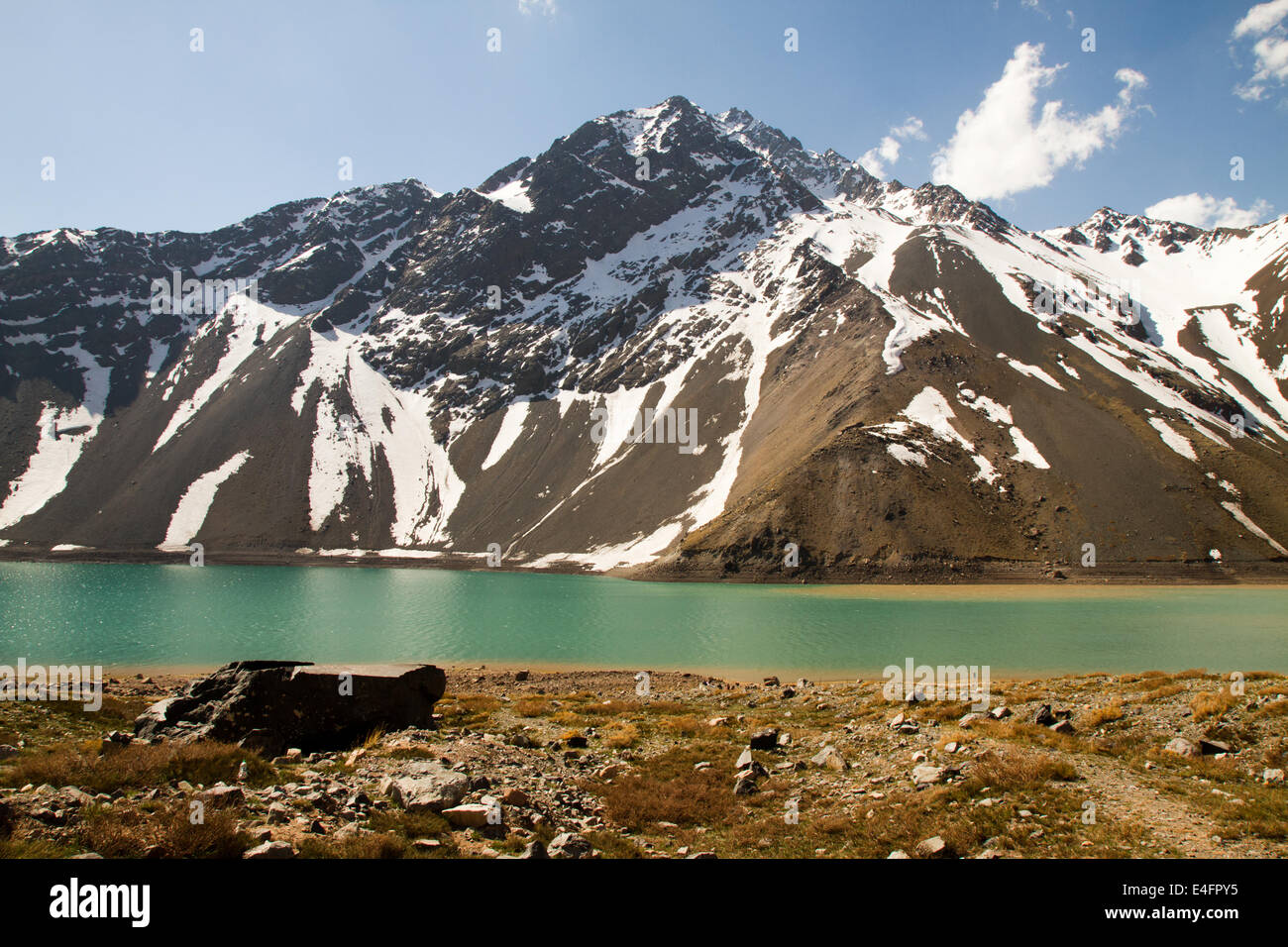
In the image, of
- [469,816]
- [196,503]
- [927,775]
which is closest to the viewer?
[469,816]

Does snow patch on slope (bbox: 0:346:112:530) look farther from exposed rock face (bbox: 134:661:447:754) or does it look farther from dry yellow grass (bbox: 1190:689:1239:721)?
dry yellow grass (bbox: 1190:689:1239:721)

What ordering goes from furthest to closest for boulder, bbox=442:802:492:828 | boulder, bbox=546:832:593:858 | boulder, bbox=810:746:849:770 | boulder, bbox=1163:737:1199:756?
boulder, bbox=810:746:849:770 < boulder, bbox=1163:737:1199:756 < boulder, bbox=442:802:492:828 < boulder, bbox=546:832:593:858

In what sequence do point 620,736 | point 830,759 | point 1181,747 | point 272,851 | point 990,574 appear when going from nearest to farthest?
point 272,851, point 1181,747, point 830,759, point 620,736, point 990,574

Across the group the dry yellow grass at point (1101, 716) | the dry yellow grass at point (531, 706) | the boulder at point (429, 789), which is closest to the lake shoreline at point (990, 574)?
the dry yellow grass at point (531, 706)

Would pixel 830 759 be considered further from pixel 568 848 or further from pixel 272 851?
pixel 272 851

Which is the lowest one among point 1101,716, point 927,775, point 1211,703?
point 1101,716

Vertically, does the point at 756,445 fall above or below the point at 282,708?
above

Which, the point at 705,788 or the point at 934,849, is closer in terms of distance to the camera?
the point at 934,849

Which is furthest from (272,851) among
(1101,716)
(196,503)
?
(196,503)

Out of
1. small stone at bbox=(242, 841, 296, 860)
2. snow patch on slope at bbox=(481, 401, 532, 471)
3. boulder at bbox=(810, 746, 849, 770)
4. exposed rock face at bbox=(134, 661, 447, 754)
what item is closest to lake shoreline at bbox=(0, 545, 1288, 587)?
snow patch on slope at bbox=(481, 401, 532, 471)
